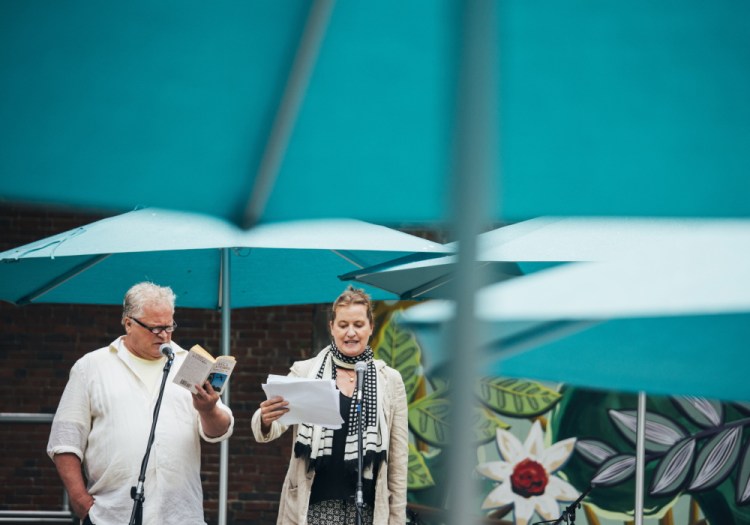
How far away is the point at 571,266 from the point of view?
281 cm

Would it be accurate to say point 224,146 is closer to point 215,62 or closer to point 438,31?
point 215,62

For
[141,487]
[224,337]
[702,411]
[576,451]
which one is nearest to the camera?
[141,487]

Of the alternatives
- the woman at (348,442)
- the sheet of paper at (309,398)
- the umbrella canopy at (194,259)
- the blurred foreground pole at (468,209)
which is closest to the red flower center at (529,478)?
the umbrella canopy at (194,259)

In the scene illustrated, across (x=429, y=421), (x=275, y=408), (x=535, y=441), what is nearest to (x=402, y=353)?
(x=429, y=421)

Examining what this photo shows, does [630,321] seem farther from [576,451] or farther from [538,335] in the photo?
[576,451]

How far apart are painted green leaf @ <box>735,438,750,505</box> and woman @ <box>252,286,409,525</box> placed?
4.72m

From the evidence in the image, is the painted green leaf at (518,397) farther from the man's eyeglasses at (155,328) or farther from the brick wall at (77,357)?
the man's eyeglasses at (155,328)

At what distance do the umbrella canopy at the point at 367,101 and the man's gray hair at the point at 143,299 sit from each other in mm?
1949

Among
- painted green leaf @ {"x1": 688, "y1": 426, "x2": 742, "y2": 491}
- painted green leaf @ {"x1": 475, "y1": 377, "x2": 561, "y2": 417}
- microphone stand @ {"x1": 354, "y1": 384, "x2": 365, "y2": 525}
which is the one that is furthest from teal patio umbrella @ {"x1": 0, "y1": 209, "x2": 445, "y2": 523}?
painted green leaf @ {"x1": 688, "y1": 426, "x2": 742, "y2": 491}

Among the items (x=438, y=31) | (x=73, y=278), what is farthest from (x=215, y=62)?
(x=73, y=278)

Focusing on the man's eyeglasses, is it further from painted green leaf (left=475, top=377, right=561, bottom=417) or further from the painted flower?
the painted flower

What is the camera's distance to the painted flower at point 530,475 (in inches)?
396

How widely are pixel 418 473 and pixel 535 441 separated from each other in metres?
1.12

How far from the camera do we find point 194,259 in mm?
7074
